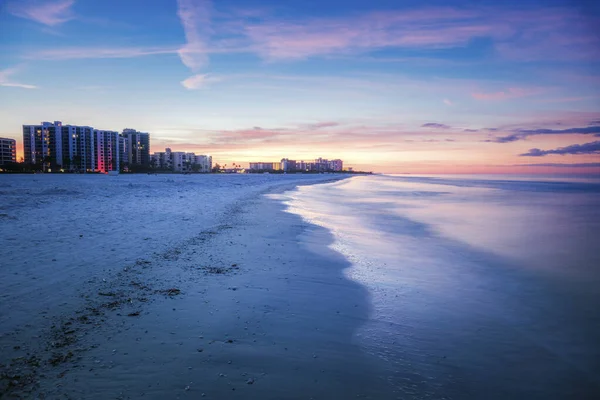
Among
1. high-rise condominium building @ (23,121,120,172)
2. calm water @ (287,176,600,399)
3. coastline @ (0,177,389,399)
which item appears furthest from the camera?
high-rise condominium building @ (23,121,120,172)

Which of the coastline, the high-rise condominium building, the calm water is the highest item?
the high-rise condominium building

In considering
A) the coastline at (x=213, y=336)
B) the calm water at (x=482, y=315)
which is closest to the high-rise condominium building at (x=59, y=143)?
the coastline at (x=213, y=336)

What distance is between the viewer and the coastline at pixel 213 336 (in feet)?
13.6

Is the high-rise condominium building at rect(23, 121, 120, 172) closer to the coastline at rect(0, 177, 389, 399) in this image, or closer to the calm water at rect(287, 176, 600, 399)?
the coastline at rect(0, 177, 389, 399)

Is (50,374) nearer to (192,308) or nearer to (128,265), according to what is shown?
(192,308)

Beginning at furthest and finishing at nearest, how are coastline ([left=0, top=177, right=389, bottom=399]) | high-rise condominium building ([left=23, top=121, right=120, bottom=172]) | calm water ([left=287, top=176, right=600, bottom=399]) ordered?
high-rise condominium building ([left=23, top=121, right=120, bottom=172]) → calm water ([left=287, top=176, right=600, bottom=399]) → coastline ([left=0, top=177, right=389, bottom=399])

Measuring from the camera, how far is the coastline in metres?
4.15

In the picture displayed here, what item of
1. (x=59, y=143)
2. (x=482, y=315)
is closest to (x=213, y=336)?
(x=482, y=315)

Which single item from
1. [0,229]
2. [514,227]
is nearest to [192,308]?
[0,229]

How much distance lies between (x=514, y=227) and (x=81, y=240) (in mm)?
20124

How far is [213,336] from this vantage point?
5.36m

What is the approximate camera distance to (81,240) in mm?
11977

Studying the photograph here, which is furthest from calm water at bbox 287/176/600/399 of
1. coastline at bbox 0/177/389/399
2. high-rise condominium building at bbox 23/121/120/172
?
high-rise condominium building at bbox 23/121/120/172

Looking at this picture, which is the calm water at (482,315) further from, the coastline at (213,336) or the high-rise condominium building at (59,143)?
the high-rise condominium building at (59,143)
